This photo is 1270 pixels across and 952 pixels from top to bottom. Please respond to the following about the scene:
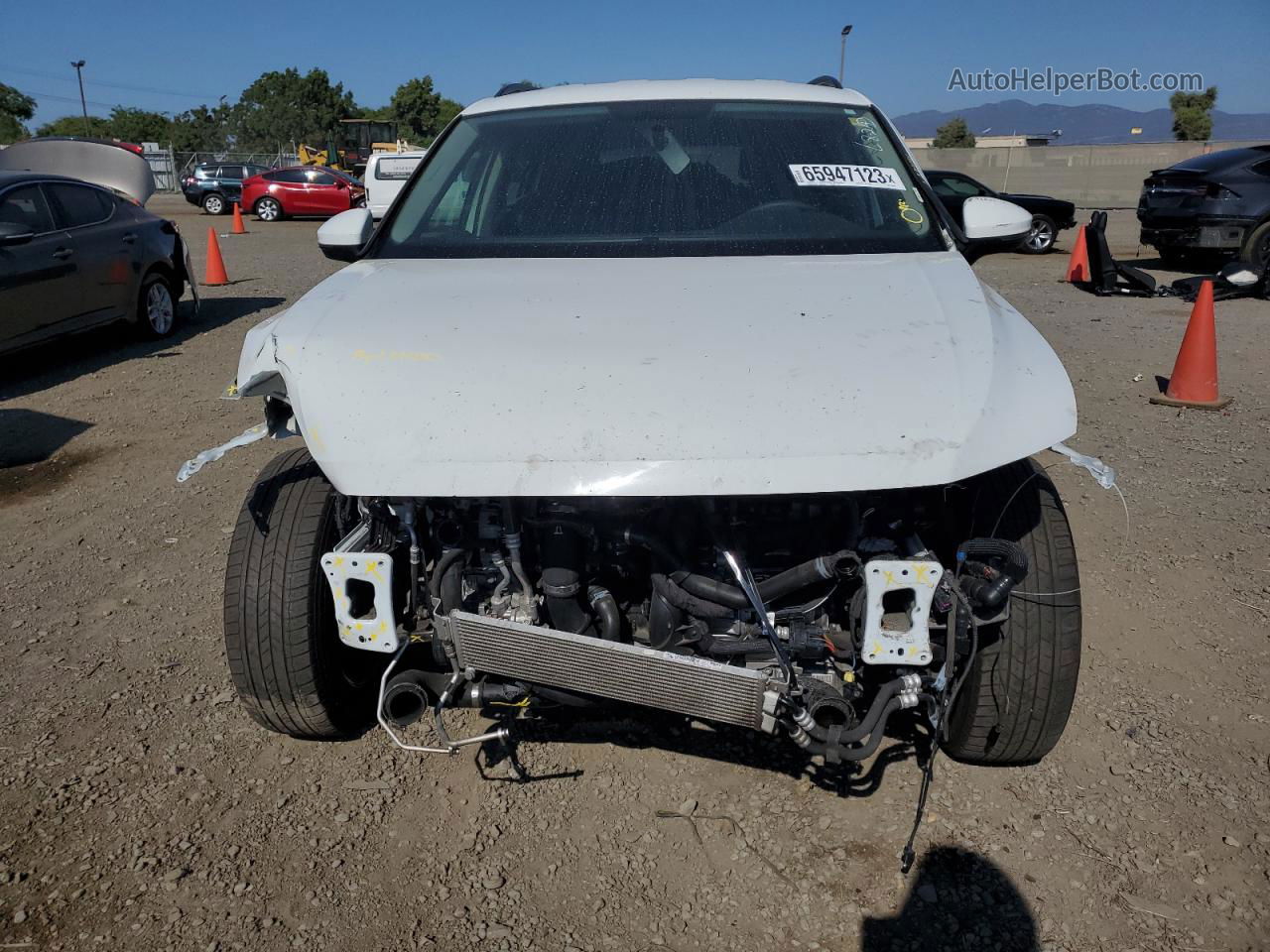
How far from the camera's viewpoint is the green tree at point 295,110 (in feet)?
226

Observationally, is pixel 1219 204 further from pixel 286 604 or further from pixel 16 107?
pixel 16 107

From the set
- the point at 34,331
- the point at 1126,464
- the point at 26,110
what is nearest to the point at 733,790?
the point at 1126,464

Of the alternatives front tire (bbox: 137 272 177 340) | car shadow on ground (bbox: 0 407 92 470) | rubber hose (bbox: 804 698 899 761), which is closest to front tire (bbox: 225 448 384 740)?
rubber hose (bbox: 804 698 899 761)

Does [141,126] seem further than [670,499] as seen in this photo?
Yes

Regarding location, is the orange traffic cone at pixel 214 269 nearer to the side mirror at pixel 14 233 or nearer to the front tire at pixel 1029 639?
the side mirror at pixel 14 233

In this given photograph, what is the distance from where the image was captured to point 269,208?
2534 cm

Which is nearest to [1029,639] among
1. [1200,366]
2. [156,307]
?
[1200,366]

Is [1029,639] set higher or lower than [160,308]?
higher

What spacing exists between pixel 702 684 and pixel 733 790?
29.8 inches

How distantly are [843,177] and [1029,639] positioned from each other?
169cm

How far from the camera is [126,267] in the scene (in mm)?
8625

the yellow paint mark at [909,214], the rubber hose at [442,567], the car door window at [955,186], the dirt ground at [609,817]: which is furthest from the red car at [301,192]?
the rubber hose at [442,567]

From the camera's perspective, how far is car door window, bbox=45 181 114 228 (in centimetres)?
798

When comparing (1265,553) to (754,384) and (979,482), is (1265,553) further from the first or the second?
(754,384)
